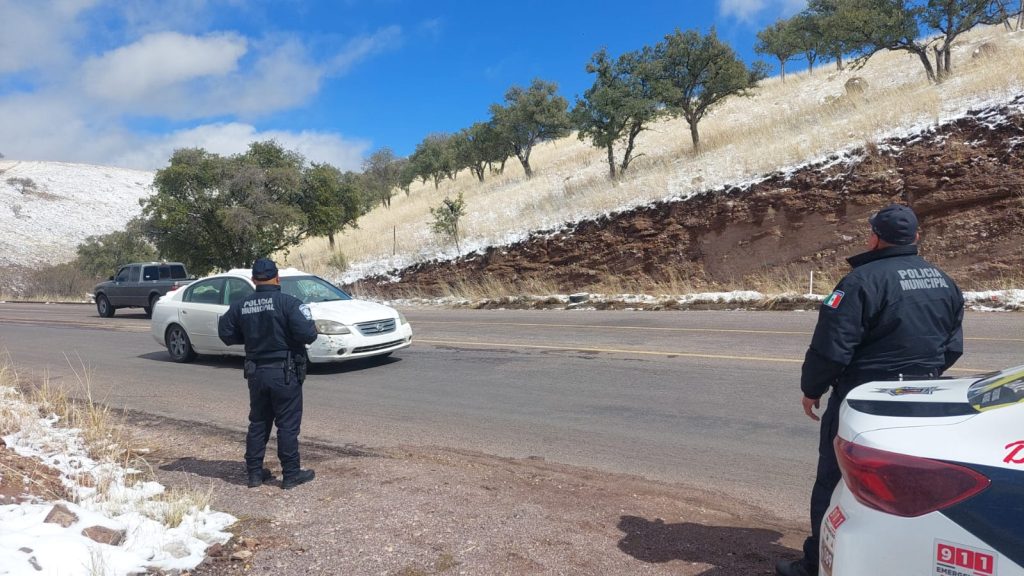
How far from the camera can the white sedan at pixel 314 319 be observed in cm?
1014

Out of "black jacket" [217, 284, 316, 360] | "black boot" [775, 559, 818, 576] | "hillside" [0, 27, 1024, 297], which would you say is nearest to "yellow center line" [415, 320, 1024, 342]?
"hillside" [0, 27, 1024, 297]

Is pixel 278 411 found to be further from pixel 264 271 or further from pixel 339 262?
pixel 339 262

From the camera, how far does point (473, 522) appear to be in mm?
4355

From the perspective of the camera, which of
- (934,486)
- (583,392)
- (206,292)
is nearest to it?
(934,486)

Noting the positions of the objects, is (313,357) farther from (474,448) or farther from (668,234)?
(668,234)

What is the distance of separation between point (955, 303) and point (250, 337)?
4.45 meters

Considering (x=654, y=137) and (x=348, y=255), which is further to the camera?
(x=654, y=137)

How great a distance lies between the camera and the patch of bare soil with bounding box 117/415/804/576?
3791 millimetres

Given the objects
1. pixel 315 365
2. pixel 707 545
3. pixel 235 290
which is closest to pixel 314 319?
pixel 315 365

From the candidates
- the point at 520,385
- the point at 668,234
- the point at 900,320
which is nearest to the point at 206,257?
the point at 668,234

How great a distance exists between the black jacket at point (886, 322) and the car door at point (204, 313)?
10.1 m

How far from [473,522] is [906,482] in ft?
9.07

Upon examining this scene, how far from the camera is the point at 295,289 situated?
36.1 feet

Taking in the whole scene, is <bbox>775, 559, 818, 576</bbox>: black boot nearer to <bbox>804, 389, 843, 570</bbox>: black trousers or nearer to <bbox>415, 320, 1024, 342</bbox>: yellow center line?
<bbox>804, 389, 843, 570</bbox>: black trousers
